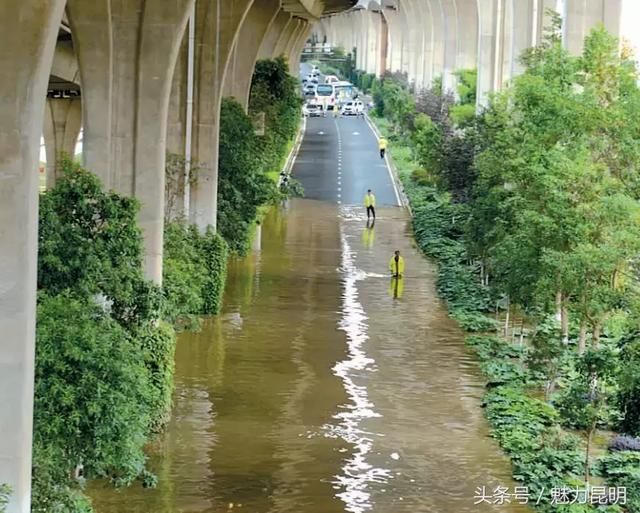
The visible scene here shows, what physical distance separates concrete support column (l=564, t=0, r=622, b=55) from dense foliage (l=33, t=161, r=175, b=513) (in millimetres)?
19238

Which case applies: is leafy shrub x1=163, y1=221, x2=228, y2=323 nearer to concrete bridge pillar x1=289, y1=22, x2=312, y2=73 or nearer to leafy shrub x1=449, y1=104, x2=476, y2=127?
leafy shrub x1=449, y1=104, x2=476, y2=127

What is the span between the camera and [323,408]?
25844mm

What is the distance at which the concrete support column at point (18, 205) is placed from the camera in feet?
51.0

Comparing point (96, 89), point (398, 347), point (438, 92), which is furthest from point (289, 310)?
point (438, 92)

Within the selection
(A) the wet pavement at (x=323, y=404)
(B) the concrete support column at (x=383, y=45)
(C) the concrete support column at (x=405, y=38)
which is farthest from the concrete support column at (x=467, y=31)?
(B) the concrete support column at (x=383, y=45)

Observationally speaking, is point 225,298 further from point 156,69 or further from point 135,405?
point 135,405

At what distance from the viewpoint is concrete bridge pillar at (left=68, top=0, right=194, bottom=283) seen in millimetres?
24188

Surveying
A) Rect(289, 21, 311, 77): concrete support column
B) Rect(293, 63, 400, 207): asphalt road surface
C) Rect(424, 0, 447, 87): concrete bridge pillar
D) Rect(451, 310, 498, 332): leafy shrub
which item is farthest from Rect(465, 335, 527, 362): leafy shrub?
Rect(424, 0, 447, 87): concrete bridge pillar

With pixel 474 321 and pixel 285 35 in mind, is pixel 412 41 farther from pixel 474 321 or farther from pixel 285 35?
pixel 474 321

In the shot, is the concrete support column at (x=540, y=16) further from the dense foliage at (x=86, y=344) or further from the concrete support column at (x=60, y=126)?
the dense foliage at (x=86, y=344)

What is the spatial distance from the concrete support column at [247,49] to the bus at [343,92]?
48.0 m

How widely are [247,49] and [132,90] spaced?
2505 centimetres

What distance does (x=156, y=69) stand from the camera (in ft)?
84.2

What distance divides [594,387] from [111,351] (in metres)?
9.50
